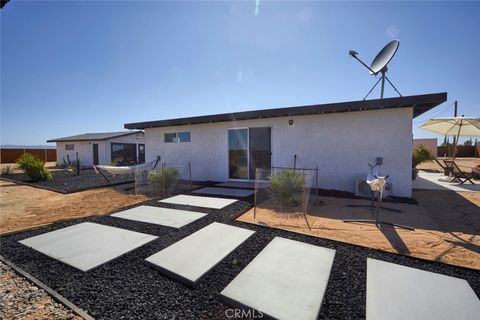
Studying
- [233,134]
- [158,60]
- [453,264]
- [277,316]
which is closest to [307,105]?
[233,134]

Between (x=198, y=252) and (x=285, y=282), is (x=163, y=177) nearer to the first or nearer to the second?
(x=198, y=252)

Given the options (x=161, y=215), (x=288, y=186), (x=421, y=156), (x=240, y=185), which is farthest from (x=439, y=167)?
(x=161, y=215)

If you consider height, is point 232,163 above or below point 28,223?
above

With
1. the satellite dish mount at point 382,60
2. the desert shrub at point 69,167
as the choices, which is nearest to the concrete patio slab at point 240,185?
the satellite dish mount at point 382,60

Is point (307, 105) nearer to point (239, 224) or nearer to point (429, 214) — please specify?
point (429, 214)

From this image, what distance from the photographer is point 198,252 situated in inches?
102

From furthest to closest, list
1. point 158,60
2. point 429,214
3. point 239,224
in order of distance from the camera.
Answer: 1. point 158,60
2. point 429,214
3. point 239,224

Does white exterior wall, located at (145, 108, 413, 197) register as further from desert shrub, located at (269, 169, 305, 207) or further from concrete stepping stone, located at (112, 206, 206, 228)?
concrete stepping stone, located at (112, 206, 206, 228)

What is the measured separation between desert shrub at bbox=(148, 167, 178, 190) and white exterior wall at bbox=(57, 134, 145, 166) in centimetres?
1264

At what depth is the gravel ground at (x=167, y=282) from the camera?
66.4 inches

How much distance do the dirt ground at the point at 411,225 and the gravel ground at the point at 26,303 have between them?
8.96 ft

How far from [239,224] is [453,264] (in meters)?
2.74

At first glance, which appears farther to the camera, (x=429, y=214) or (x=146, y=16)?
(x=146, y=16)

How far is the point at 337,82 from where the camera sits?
334 inches
